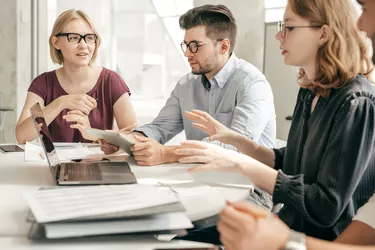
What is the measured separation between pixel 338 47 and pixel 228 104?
90 centimetres

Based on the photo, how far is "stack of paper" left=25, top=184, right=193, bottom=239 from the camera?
0.87 meters

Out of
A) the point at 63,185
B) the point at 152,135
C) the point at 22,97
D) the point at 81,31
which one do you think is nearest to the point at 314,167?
the point at 63,185

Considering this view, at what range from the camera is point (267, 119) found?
219cm

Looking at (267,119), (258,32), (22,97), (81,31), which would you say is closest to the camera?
(267,119)

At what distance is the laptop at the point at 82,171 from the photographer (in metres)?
1.34

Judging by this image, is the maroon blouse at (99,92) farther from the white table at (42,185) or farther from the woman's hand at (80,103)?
the white table at (42,185)

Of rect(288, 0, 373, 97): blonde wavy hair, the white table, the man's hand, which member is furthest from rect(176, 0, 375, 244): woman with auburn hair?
the man's hand

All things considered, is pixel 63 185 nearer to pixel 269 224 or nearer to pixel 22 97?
pixel 269 224

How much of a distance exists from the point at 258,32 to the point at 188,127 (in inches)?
87.4

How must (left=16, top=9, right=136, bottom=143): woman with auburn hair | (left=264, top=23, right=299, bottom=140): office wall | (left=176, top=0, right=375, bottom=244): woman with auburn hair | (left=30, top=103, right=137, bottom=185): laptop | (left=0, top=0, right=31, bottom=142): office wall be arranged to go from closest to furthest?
(left=176, top=0, right=375, bottom=244): woman with auburn hair
(left=30, top=103, right=137, bottom=185): laptop
(left=16, top=9, right=136, bottom=143): woman with auburn hair
(left=0, top=0, right=31, bottom=142): office wall
(left=264, top=23, right=299, bottom=140): office wall

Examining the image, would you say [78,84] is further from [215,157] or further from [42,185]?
[215,157]

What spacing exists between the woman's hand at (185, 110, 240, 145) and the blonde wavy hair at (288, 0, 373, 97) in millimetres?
421

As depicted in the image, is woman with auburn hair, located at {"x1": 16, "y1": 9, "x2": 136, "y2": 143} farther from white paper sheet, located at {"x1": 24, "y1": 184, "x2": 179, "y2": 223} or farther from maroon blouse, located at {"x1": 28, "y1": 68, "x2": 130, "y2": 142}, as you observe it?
white paper sheet, located at {"x1": 24, "y1": 184, "x2": 179, "y2": 223}

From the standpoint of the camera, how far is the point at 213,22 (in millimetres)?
2516
